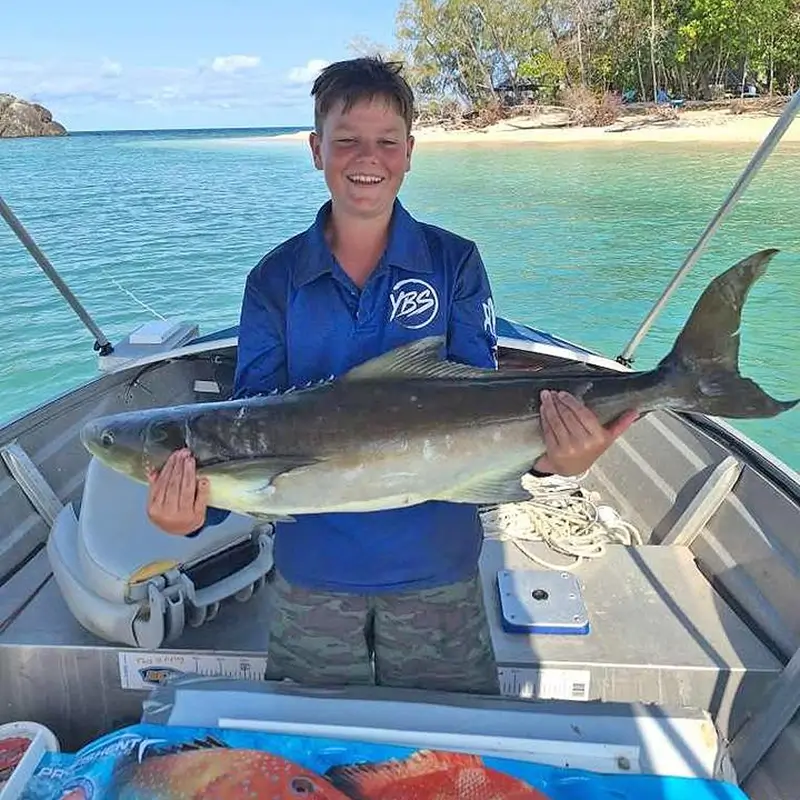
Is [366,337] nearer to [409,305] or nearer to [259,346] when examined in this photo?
[409,305]

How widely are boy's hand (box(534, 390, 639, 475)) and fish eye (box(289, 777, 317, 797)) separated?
3.19 feet

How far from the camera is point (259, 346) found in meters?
2.17

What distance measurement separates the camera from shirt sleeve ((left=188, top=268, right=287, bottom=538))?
216 centimetres

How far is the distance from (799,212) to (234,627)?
22.3 metres

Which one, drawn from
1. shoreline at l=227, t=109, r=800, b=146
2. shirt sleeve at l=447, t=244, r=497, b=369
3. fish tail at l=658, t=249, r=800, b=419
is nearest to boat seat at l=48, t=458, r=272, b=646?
shirt sleeve at l=447, t=244, r=497, b=369

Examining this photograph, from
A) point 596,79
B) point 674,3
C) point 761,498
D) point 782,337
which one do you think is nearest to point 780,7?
point 674,3

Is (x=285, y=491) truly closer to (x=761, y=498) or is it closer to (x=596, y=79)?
(x=761, y=498)

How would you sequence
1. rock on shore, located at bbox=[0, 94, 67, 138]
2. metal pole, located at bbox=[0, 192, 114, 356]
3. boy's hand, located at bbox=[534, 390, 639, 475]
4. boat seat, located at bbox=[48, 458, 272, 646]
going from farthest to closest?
1. rock on shore, located at bbox=[0, 94, 67, 138]
2. metal pole, located at bbox=[0, 192, 114, 356]
3. boat seat, located at bbox=[48, 458, 272, 646]
4. boy's hand, located at bbox=[534, 390, 639, 475]

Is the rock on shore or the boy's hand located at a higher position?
the boy's hand

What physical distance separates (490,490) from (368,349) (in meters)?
0.51

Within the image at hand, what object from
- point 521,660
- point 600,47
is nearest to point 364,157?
point 521,660

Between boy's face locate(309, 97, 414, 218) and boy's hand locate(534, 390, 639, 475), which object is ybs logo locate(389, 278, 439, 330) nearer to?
boy's face locate(309, 97, 414, 218)

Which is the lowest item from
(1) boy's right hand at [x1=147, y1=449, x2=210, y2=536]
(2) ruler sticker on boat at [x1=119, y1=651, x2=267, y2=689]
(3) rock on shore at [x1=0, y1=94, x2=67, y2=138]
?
(3) rock on shore at [x1=0, y1=94, x2=67, y2=138]

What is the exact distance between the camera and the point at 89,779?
174 cm
